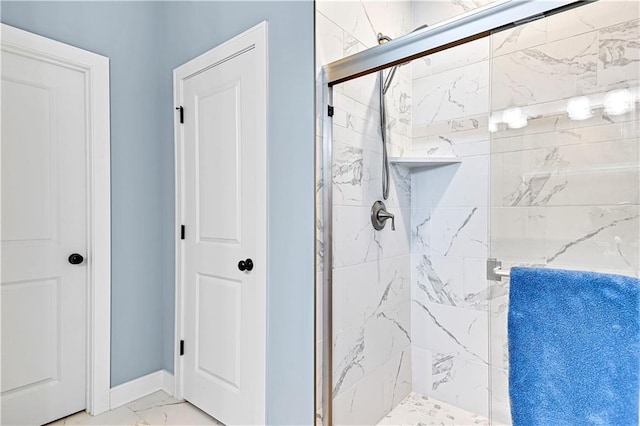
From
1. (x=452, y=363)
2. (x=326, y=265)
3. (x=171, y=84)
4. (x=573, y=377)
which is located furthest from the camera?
(x=171, y=84)

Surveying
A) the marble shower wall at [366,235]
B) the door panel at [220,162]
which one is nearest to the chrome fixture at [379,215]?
the marble shower wall at [366,235]

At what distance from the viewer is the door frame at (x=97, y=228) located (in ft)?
6.57

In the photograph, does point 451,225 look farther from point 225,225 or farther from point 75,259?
point 75,259

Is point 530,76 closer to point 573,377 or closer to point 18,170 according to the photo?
point 573,377

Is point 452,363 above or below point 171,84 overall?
below

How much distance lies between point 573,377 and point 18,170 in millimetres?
2482

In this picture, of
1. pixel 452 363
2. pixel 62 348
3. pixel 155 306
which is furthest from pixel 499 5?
pixel 62 348

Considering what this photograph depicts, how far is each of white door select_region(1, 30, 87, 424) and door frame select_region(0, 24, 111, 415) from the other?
0.12 ft

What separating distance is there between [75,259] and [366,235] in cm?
161

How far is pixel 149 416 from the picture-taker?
1975mm

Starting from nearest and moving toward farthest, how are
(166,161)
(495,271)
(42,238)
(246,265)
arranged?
(495,271) → (246,265) → (42,238) → (166,161)

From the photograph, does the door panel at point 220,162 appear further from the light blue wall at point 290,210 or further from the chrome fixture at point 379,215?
the chrome fixture at point 379,215

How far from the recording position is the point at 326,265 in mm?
1595

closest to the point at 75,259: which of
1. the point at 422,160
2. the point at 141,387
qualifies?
the point at 141,387
